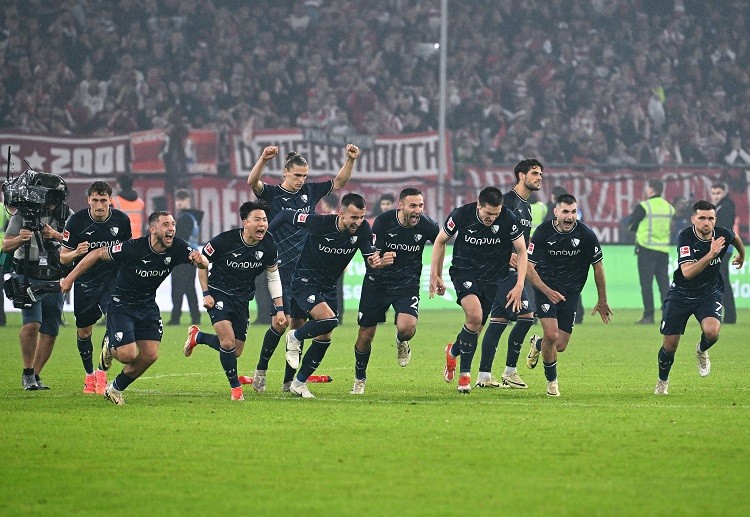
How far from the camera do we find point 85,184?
86.6 ft

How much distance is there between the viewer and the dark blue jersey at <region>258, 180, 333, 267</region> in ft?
42.2

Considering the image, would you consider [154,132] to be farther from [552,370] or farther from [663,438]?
[663,438]

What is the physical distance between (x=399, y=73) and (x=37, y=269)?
2023 cm

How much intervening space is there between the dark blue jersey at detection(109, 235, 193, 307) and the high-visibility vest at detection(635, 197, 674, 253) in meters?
12.7

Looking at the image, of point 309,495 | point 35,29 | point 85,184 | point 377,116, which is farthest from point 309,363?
point 35,29

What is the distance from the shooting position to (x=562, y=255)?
12.0 metres

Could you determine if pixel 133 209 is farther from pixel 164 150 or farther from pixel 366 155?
pixel 366 155

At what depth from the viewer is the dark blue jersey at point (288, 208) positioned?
12.9 m

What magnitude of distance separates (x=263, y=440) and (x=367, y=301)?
348 centimetres

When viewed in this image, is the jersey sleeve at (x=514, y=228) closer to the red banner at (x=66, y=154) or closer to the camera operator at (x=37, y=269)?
the camera operator at (x=37, y=269)

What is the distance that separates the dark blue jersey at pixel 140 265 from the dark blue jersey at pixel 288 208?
5.93 ft

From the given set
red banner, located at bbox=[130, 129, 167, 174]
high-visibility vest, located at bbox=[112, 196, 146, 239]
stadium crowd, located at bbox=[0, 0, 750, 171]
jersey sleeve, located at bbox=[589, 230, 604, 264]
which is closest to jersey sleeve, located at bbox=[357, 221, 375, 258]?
jersey sleeve, located at bbox=[589, 230, 604, 264]

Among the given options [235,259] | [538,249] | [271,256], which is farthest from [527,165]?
[235,259]

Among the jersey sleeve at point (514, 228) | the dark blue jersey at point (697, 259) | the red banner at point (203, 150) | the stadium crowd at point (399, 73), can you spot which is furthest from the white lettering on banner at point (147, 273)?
the stadium crowd at point (399, 73)
